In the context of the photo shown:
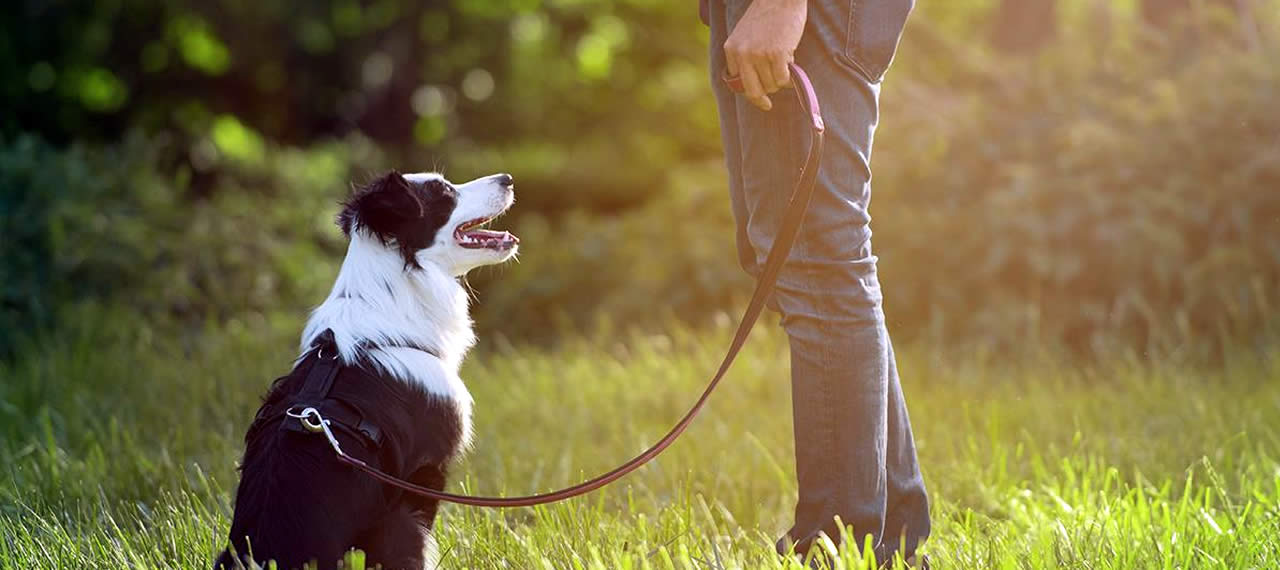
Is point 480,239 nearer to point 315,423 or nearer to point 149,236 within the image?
point 315,423

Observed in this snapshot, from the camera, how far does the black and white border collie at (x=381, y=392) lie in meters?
2.61

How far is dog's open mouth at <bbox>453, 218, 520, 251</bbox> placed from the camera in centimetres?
317

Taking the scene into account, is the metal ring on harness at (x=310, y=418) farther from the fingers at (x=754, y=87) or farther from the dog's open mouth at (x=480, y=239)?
the fingers at (x=754, y=87)

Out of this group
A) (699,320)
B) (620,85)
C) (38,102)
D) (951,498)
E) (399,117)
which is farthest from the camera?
(620,85)

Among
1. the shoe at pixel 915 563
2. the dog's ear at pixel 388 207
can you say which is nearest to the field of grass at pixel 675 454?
the shoe at pixel 915 563

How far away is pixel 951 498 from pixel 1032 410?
123 centimetres

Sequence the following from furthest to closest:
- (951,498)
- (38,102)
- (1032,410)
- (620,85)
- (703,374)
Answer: (620,85), (38,102), (703,374), (1032,410), (951,498)

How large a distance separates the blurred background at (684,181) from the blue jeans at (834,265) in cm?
311

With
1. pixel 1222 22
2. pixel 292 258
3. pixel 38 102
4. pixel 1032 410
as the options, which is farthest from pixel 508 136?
pixel 1032 410

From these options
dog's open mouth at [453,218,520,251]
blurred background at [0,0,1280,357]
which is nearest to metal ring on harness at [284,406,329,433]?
dog's open mouth at [453,218,520,251]

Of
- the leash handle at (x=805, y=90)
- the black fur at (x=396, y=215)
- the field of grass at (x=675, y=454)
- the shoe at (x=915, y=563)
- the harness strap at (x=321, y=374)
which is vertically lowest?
the field of grass at (x=675, y=454)

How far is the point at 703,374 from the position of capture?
5.68m

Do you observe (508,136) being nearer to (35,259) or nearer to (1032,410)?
(35,259)

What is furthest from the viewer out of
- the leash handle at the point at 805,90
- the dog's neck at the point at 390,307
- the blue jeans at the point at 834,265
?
the dog's neck at the point at 390,307
